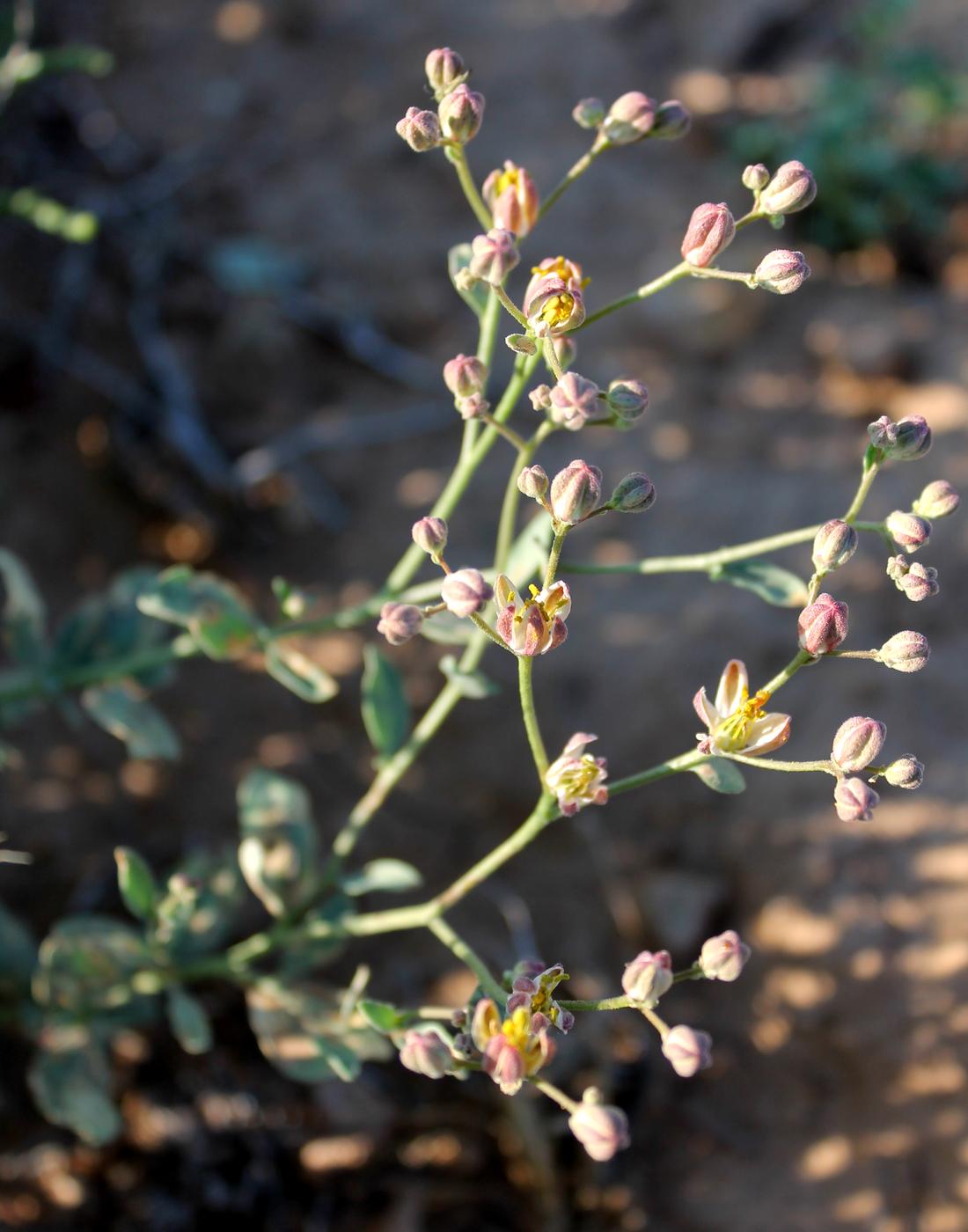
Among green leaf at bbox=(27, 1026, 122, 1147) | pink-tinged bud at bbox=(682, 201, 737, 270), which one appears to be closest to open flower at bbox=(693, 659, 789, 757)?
pink-tinged bud at bbox=(682, 201, 737, 270)

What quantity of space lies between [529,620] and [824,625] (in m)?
0.38

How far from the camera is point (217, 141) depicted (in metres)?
3.96

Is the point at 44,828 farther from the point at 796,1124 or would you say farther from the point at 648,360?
the point at 648,360

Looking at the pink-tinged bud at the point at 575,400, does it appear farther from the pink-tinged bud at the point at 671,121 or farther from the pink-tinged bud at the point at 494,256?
the pink-tinged bud at the point at 671,121

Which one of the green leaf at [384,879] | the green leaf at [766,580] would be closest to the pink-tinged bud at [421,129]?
the green leaf at [766,580]

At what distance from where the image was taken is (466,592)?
1.56m

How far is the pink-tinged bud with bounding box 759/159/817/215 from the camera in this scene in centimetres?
172

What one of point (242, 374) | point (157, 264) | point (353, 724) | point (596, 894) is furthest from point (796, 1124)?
point (157, 264)

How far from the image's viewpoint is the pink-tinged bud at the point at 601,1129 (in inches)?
57.2

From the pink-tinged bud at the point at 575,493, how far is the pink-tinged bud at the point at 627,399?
0.18 meters

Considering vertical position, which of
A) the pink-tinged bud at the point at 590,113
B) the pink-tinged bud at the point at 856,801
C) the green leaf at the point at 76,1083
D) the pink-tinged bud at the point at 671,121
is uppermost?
the pink-tinged bud at the point at 590,113

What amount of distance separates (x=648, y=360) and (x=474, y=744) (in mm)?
→ 1342

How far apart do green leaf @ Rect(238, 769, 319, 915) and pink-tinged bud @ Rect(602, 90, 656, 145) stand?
50.1 inches

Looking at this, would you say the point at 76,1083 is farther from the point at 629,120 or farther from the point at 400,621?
the point at 629,120
